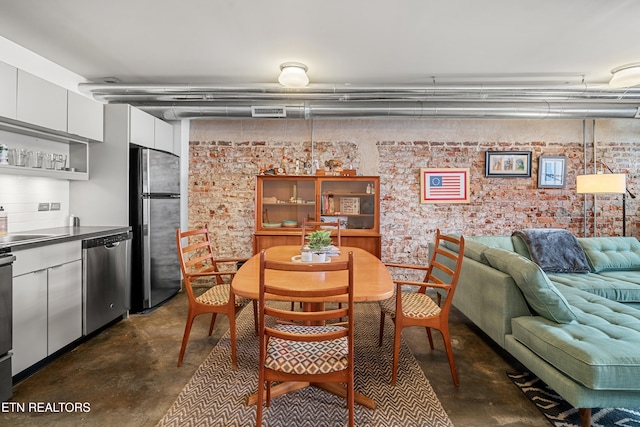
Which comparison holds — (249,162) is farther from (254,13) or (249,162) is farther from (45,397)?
(45,397)

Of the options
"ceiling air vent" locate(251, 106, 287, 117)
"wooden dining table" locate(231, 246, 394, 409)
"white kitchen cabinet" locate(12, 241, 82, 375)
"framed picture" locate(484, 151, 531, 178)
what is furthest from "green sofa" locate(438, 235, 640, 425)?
"white kitchen cabinet" locate(12, 241, 82, 375)

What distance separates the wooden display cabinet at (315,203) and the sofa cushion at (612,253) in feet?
7.62

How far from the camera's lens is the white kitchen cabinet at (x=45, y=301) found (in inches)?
87.9

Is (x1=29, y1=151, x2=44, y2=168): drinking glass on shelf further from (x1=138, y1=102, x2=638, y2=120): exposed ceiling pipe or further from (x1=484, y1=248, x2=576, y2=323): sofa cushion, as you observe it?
(x1=484, y1=248, x2=576, y2=323): sofa cushion

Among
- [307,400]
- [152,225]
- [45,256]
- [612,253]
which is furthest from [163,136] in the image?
[612,253]

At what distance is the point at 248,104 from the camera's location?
4.02 m

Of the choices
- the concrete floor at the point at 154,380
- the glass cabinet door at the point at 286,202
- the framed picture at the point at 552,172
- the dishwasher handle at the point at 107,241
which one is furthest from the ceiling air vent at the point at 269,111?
the framed picture at the point at 552,172

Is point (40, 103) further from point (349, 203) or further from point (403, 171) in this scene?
point (403, 171)

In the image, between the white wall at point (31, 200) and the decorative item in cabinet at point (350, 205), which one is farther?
the decorative item in cabinet at point (350, 205)

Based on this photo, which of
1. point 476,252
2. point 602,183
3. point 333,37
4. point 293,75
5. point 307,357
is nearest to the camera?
point 307,357

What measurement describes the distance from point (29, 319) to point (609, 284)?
4.68 m

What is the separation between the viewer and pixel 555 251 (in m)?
3.61

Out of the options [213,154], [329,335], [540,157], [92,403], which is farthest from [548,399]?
[213,154]

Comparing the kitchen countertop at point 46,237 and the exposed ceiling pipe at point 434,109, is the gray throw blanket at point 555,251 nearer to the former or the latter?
the exposed ceiling pipe at point 434,109
